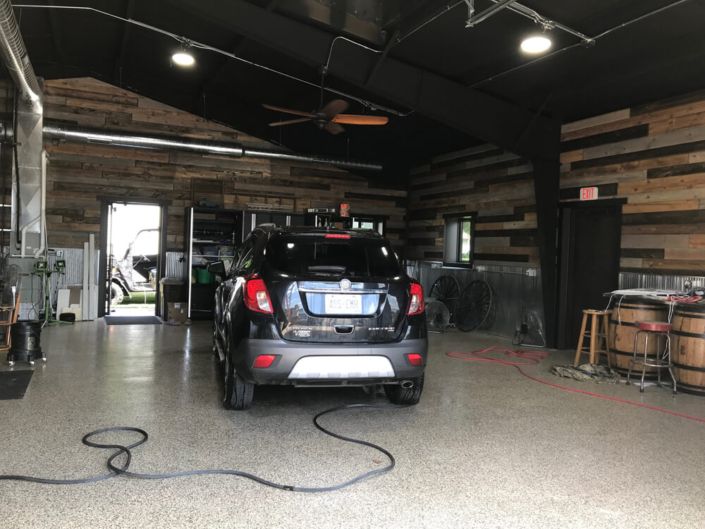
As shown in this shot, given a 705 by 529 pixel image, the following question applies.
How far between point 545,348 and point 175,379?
16.6 ft

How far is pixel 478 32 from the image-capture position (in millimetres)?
5758

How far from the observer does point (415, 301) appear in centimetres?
410

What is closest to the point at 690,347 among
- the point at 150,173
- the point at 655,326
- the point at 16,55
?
the point at 655,326

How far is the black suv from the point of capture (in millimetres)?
3768

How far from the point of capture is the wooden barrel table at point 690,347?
16.8 ft

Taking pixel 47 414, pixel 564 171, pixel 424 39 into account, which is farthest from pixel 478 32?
pixel 47 414

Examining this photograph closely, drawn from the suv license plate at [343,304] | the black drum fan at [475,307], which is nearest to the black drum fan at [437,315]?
→ the black drum fan at [475,307]

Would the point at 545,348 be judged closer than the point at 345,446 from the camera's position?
No

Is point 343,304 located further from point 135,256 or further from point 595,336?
point 135,256

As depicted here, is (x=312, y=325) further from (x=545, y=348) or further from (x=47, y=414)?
(x=545, y=348)

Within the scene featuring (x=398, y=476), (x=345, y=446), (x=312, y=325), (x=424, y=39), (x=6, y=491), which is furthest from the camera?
(x=424, y=39)

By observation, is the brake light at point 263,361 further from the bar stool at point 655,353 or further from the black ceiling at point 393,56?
the bar stool at point 655,353

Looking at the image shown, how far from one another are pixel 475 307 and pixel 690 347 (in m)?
4.30

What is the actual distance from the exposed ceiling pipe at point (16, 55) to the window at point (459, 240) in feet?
22.9
